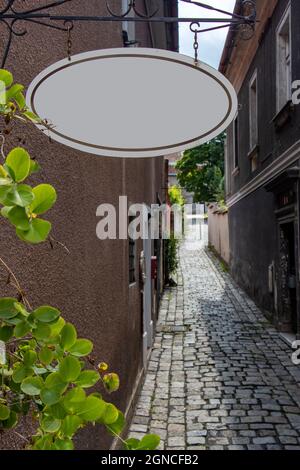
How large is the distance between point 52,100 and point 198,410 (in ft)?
15.4

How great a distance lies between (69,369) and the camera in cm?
125

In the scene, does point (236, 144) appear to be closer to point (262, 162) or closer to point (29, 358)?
point (262, 162)

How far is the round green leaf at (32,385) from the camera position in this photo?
4.08ft

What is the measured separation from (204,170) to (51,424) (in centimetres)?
2991

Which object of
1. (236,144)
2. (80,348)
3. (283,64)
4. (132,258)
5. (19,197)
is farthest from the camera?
(236,144)

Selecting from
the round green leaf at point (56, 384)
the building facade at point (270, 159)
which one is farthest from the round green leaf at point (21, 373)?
the building facade at point (270, 159)

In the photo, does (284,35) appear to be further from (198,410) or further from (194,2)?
(194,2)

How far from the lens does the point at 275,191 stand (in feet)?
31.5

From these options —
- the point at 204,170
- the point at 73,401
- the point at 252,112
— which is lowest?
the point at 73,401

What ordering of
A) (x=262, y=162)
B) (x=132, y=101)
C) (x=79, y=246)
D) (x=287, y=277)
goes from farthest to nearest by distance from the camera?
(x=262, y=162) < (x=287, y=277) < (x=79, y=246) < (x=132, y=101)

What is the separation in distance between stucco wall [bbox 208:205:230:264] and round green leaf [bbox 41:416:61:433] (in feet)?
58.8

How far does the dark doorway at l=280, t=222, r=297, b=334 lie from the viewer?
9688 millimetres

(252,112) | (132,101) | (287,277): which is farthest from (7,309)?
(252,112)

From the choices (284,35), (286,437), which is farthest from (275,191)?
(286,437)
